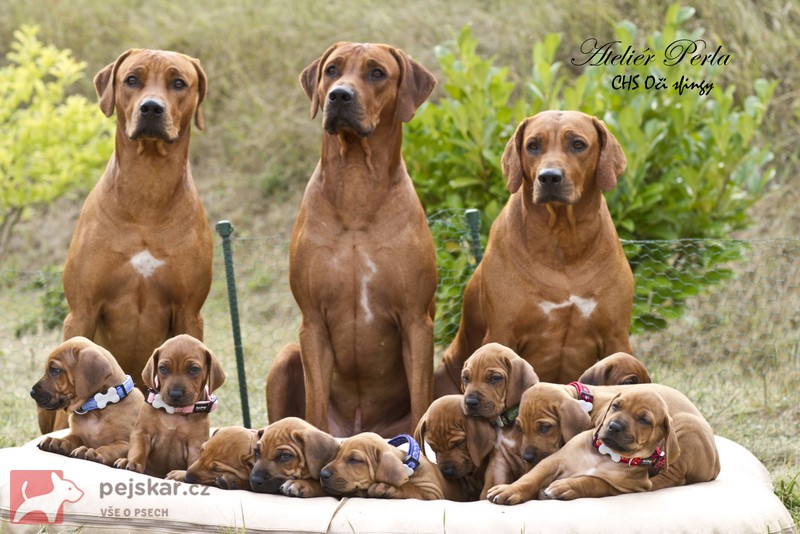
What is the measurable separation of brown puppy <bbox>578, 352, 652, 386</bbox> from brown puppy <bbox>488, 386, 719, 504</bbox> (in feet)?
1.65

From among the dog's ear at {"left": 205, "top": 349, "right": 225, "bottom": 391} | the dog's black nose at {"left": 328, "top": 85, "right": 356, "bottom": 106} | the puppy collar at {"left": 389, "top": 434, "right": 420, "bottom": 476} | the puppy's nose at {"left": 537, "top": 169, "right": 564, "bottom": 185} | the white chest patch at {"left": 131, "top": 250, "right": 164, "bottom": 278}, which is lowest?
the puppy collar at {"left": 389, "top": 434, "right": 420, "bottom": 476}

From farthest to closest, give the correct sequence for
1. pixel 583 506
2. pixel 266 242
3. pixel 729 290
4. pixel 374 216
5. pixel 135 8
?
pixel 135 8, pixel 266 242, pixel 729 290, pixel 374 216, pixel 583 506

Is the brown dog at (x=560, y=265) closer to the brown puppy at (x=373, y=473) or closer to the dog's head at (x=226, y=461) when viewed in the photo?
the brown puppy at (x=373, y=473)

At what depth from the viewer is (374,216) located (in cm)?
531

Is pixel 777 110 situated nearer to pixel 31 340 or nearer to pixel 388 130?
pixel 388 130

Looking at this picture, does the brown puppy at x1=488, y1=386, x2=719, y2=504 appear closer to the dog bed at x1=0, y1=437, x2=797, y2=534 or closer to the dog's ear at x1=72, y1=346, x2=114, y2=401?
the dog bed at x1=0, y1=437, x2=797, y2=534

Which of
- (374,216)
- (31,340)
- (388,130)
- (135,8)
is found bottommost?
(31,340)

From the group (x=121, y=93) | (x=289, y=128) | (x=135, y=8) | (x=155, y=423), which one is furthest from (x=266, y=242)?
(x=155, y=423)

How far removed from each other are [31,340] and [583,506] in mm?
7391

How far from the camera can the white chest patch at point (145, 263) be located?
531 centimetres

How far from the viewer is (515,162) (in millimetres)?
5207

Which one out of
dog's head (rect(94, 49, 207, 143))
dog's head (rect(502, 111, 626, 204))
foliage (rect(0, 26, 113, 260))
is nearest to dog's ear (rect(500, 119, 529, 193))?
dog's head (rect(502, 111, 626, 204))

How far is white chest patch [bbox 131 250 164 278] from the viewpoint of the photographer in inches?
209

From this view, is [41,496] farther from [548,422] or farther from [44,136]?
[44,136]
